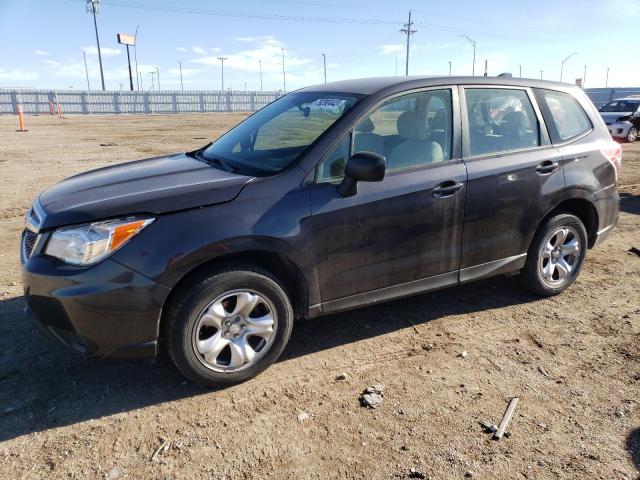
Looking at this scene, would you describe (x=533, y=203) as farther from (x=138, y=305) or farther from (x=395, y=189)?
(x=138, y=305)

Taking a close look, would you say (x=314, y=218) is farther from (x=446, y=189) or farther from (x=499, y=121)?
(x=499, y=121)

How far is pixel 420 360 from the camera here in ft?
11.8

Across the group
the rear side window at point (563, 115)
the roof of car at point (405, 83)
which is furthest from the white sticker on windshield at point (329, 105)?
the rear side window at point (563, 115)

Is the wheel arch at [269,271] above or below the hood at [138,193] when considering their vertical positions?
below

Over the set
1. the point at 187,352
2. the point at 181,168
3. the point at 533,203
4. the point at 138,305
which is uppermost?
the point at 181,168

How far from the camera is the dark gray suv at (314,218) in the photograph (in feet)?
9.53

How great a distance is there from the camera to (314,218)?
3.28m

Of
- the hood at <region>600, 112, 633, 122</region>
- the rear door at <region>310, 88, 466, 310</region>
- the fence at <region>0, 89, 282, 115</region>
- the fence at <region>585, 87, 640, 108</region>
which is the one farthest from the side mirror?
the fence at <region>585, 87, 640, 108</region>

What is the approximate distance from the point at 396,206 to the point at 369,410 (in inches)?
Answer: 53.6

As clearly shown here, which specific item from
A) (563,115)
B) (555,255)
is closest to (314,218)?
(555,255)

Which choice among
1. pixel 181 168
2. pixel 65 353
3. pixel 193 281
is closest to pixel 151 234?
pixel 193 281

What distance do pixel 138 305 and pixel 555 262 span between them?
356cm

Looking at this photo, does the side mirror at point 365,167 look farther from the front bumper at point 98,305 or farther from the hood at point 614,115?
the hood at point 614,115

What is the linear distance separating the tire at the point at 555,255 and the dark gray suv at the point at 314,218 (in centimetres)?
1
